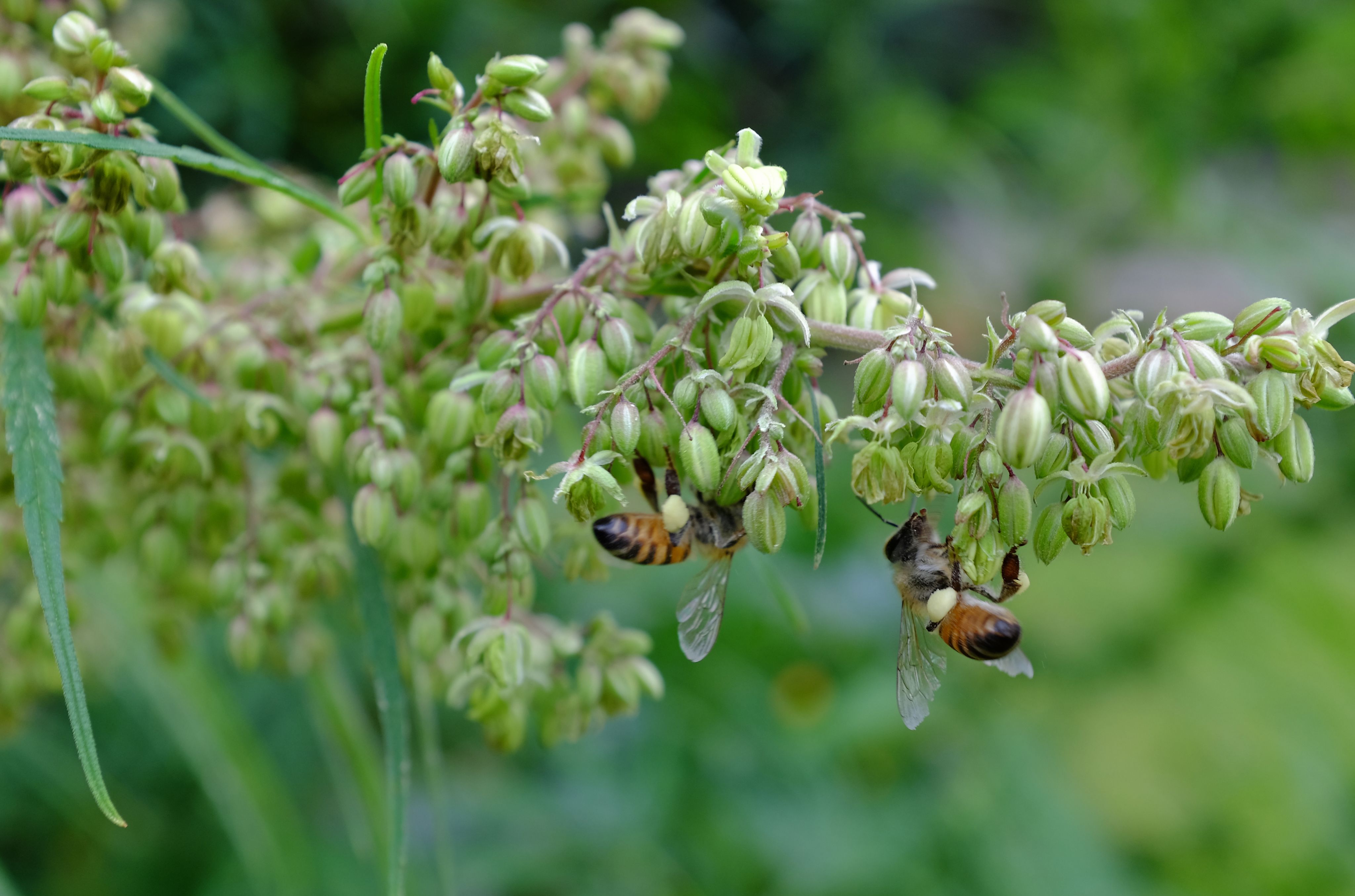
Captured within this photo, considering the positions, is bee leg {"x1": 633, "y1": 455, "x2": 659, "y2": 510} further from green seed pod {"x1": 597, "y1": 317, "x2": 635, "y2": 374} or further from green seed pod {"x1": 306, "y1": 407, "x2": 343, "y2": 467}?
green seed pod {"x1": 306, "y1": 407, "x2": 343, "y2": 467}

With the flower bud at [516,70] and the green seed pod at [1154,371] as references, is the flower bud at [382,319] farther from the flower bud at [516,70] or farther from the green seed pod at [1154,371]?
the green seed pod at [1154,371]

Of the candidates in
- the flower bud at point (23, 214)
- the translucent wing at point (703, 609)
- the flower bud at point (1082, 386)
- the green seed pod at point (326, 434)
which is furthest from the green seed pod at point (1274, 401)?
the flower bud at point (23, 214)

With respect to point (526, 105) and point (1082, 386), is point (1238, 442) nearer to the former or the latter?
point (1082, 386)

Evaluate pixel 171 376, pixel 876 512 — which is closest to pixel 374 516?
pixel 171 376

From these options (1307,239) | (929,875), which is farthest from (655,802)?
(1307,239)

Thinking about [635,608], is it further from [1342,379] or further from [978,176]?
[978,176]
